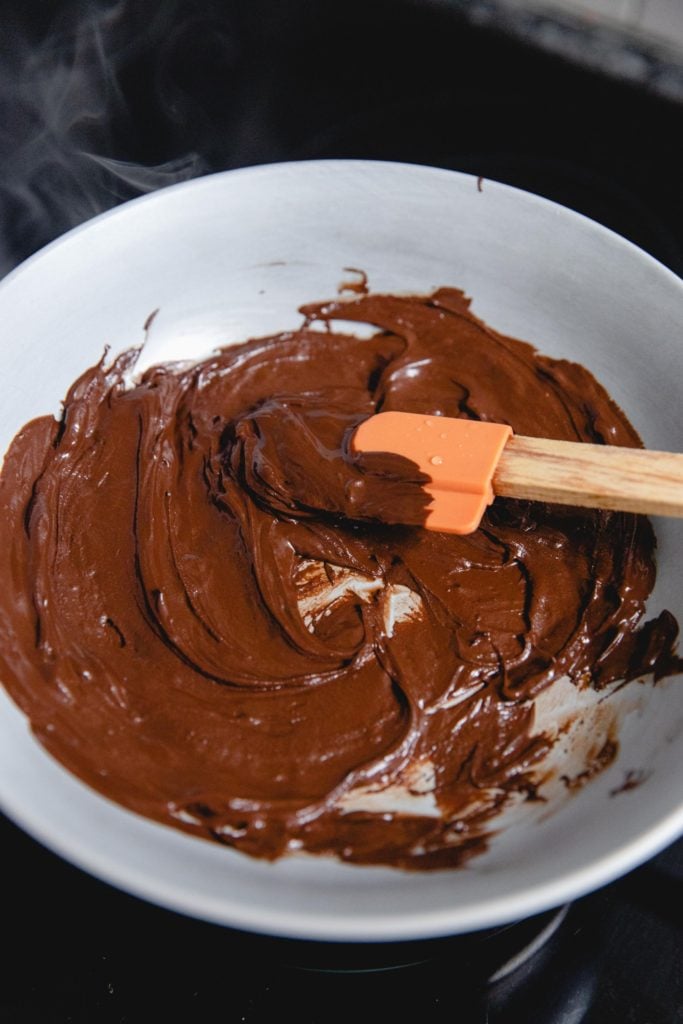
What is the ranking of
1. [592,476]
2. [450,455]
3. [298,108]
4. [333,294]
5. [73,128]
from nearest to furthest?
[592,476], [450,455], [333,294], [73,128], [298,108]

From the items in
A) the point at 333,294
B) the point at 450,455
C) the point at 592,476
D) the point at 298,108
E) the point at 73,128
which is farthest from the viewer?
the point at 298,108

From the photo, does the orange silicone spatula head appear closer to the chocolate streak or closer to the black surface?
the chocolate streak

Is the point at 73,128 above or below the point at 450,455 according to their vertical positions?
above

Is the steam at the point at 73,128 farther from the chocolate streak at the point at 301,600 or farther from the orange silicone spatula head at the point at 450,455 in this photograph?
the orange silicone spatula head at the point at 450,455

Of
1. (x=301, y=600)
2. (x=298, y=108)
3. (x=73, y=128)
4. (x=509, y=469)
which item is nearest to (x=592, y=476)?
(x=509, y=469)

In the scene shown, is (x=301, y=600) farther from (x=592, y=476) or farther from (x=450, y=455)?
(x=592, y=476)

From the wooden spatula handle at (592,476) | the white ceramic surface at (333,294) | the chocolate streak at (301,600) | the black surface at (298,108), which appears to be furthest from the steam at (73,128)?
the wooden spatula handle at (592,476)

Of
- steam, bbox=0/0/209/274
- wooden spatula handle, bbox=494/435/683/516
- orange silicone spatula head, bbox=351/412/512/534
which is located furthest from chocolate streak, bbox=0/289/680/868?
steam, bbox=0/0/209/274

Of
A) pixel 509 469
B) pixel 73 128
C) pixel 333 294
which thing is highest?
pixel 73 128
